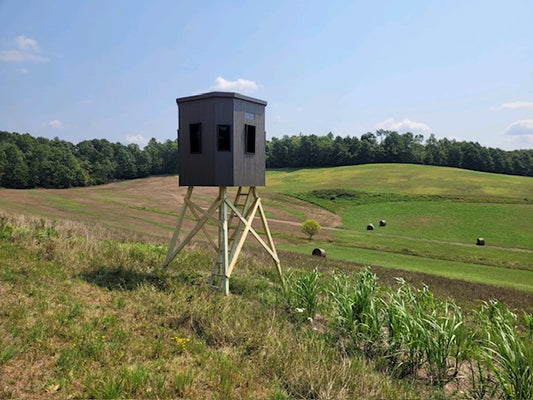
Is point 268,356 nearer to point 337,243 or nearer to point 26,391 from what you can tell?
point 26,391

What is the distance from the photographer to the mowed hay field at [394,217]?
1015 inches

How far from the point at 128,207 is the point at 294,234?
25.7 metres

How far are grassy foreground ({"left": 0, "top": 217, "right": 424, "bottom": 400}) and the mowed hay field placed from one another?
38.5 feet

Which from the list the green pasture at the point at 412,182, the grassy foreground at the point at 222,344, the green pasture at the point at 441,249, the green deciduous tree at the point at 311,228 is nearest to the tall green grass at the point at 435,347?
the grassy foreground at the point at 222,344

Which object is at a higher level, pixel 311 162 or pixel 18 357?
pixel 311 162

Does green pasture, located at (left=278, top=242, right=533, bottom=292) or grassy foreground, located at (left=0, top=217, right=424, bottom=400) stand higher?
grassy foreground, located at (left=0, top=217, right=424, bottom=400)

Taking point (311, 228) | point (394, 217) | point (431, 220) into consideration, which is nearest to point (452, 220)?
point (431, 220)

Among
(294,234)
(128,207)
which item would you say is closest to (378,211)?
(294,234)

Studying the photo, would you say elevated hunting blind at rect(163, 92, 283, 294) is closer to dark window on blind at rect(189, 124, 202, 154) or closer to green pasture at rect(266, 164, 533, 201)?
dark window on blind at rect(189, 124, 202, 154)

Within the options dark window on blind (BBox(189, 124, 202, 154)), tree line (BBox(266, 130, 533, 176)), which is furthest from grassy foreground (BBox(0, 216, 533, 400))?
tree line (BBox(266, 130, 533, 176))

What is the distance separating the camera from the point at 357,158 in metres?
115

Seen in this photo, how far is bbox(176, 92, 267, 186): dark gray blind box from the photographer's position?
1138 cm

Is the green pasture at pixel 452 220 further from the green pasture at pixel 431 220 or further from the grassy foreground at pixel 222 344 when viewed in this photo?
the grassy foreground at pixel 222 344

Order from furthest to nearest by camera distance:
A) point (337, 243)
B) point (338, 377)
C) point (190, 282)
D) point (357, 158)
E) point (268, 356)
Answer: point (357, 158), point (337, 243), point (190, 282), point (268, 356), point (338, 377)
